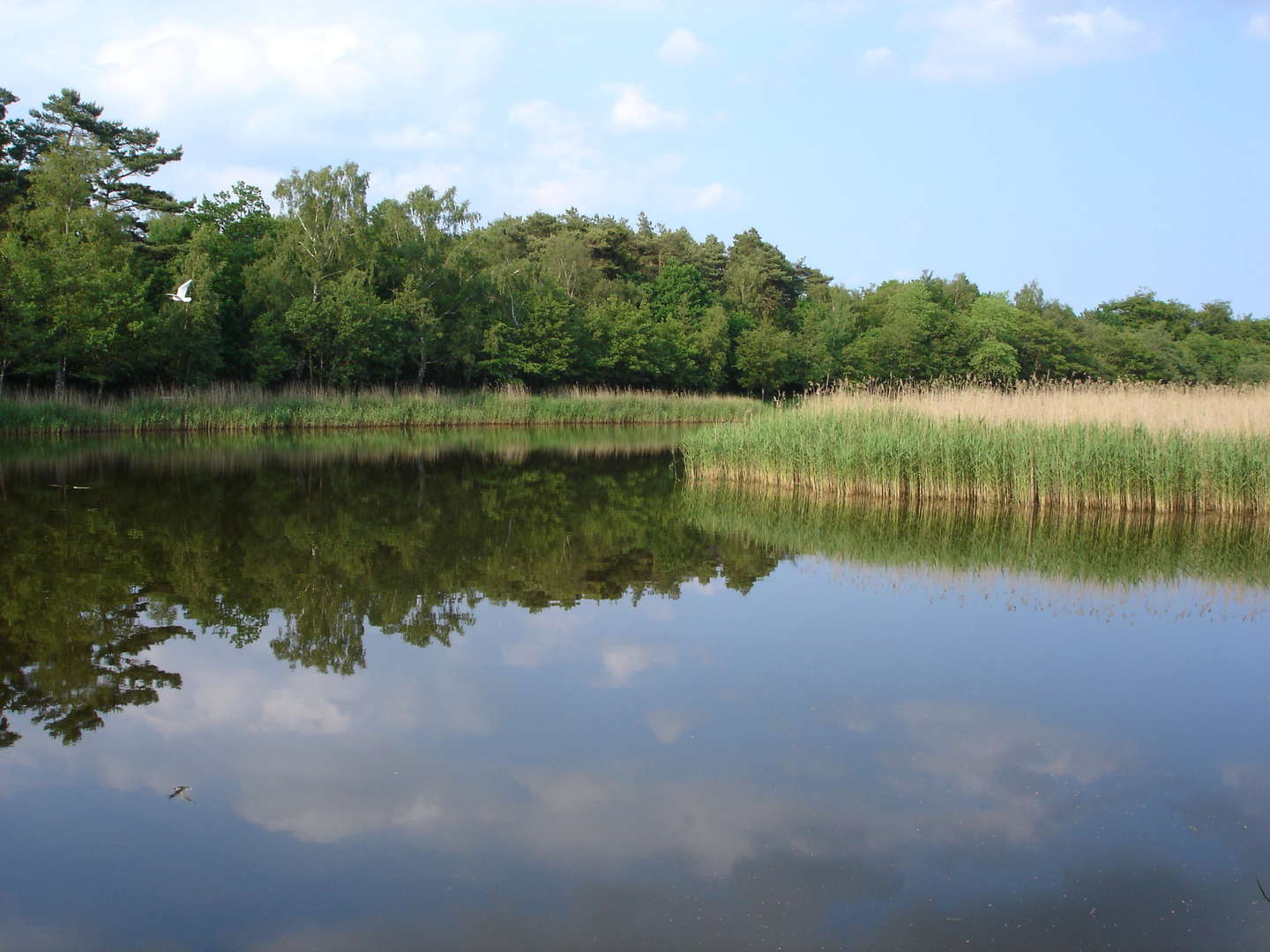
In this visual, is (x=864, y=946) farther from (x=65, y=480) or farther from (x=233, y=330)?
(x=233, y=330)

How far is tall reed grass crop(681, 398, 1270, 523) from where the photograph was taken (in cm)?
1119

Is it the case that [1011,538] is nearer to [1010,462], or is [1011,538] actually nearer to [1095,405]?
[1010,462]

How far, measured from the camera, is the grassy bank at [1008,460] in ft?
36.7

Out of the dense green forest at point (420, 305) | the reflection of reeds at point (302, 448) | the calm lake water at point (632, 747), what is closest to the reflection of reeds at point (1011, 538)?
the calm lake water at point (632, 747)

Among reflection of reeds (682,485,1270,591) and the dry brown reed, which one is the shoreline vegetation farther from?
reflection of reeds (682,485,1270,591)

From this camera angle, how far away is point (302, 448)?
2144cm

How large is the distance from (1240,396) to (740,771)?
12961 mm

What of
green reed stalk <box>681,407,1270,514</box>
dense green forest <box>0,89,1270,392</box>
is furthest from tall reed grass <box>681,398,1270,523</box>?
dense green forest <box>0,89,1270,392</box>

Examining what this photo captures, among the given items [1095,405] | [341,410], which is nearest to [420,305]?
[341,410]

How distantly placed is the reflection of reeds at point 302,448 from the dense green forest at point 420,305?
3.97 m

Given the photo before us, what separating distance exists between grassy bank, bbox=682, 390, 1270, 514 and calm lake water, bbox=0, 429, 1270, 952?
1772 mm

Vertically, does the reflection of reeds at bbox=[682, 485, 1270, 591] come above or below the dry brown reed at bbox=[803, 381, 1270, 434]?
below

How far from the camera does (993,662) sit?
5902mm

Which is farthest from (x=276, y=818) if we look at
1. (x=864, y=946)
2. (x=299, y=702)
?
(x=864, y=946)
